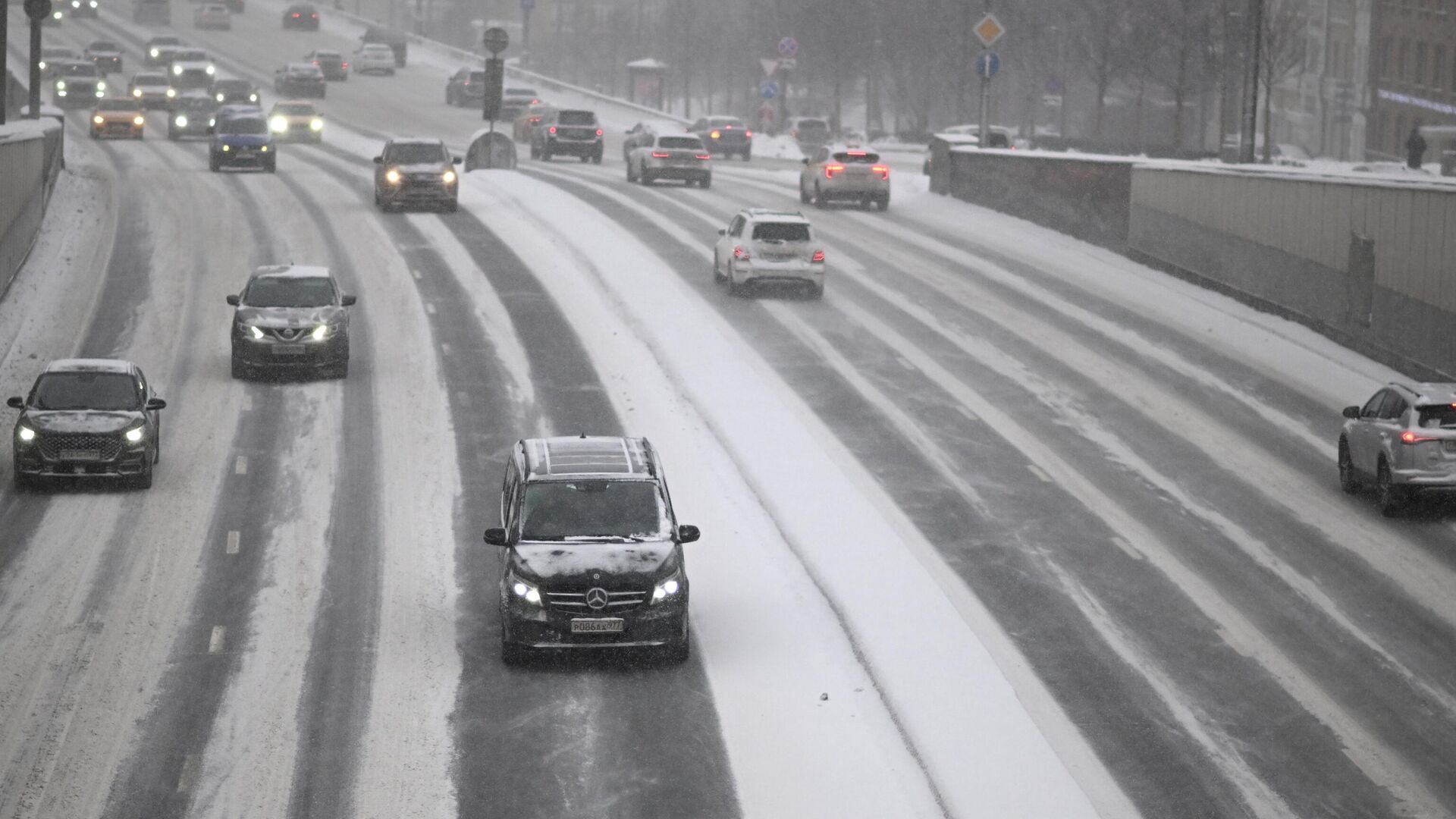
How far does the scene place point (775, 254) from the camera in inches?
1487

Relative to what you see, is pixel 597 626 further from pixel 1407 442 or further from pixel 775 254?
pixel 775 254

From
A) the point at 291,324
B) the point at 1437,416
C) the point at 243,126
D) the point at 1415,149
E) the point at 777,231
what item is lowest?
the point at 1437,416

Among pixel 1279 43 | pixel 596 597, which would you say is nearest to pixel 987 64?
pixel 596 597

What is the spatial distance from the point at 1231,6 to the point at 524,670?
69083 mm

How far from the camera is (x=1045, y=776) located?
15.8 metres

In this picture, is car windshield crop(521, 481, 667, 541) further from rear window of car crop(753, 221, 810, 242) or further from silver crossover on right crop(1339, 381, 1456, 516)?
rear window of car crop(753, 221, 810, 242)

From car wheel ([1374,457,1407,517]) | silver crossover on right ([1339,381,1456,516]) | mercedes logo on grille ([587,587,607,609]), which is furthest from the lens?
car wheel ([1374,457,1407,517])

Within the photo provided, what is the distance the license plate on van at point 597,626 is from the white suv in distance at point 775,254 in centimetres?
2071

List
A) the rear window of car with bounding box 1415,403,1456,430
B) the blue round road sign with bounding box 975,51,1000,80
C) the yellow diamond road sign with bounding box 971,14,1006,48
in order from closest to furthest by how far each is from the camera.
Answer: the rear window of car with bounding box 1415,403,1456,430 → the yellow diamond road sign with bounding box 971,14,1006,48 → the blue round road sign with bounding box 975,51,1000,80

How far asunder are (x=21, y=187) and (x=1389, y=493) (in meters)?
27.5

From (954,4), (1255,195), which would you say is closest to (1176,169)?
(1255,195)

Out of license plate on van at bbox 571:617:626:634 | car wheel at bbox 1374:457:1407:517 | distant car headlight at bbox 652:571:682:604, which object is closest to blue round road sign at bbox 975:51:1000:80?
car wheel at bbox 1374:457:1407:517

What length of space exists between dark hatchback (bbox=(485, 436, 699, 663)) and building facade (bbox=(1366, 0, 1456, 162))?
Answer: 78.2 metres

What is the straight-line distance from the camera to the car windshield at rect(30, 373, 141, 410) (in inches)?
967
